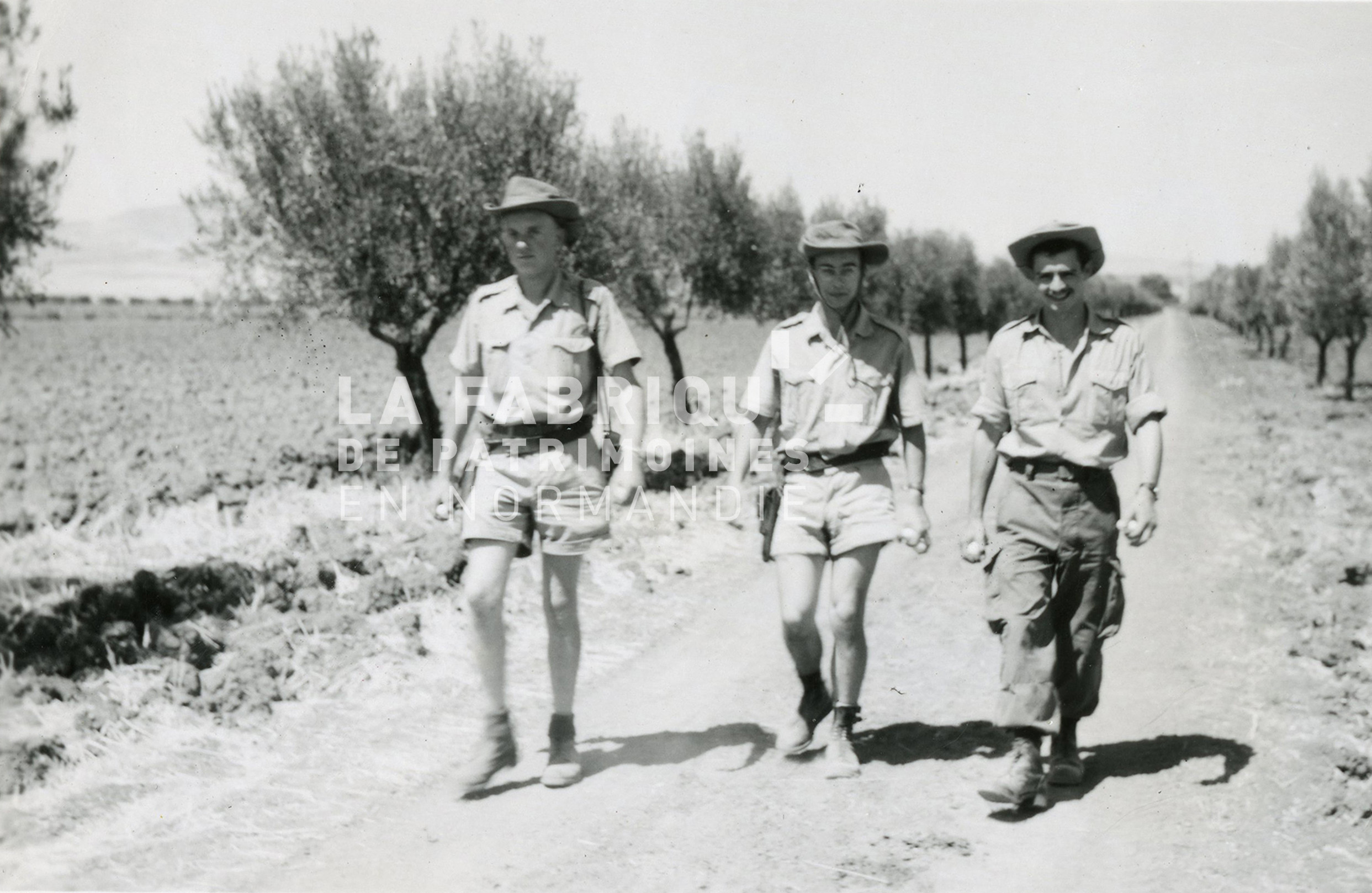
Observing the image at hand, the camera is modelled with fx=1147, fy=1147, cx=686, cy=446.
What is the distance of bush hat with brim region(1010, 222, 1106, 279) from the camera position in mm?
3924

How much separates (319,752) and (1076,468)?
3.05m

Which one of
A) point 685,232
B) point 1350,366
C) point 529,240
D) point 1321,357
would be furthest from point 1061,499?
point 1321,357

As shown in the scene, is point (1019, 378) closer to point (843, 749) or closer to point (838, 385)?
point (838, 385)

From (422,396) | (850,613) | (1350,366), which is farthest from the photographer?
(1350,366)

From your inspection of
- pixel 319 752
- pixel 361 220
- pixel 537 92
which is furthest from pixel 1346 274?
pixel 319 752

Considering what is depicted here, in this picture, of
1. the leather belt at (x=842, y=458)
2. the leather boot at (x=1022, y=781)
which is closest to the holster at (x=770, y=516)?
the leather belt at (x=842, y=458)

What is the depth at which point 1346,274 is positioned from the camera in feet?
81.3

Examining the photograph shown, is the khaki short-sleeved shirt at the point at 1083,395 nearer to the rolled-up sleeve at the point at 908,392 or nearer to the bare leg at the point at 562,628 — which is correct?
the rolled-up sleeve at the point at 908,392

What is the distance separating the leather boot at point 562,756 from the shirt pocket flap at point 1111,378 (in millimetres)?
2196

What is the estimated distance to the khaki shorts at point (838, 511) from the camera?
4.12m

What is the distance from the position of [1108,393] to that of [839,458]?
A: 3.11ft

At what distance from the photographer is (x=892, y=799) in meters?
3.93

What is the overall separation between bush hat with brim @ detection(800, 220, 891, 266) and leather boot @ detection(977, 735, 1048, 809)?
5.88ft

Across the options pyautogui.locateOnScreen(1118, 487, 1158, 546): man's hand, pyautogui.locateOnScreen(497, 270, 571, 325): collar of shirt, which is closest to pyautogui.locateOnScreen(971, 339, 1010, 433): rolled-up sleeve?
pyautogui.locateOnScreen(1118, 487, 1158, 546): man's hand
